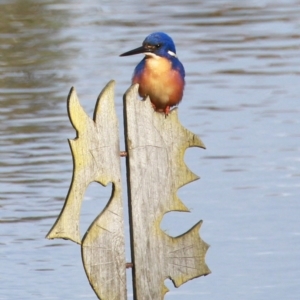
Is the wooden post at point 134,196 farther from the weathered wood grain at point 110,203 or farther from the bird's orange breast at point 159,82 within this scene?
the bird's orange breast at point 159,82

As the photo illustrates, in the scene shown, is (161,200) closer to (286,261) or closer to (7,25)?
(286,261)

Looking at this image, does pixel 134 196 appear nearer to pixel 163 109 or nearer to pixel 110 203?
pixel 110 203

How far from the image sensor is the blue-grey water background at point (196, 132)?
7.03 metres

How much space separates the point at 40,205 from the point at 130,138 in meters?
3.91

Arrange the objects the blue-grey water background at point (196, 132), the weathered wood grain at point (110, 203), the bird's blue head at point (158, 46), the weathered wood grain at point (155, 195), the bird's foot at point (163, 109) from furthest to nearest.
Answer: the blue-grey water background at point (196, 132), the bird's blue head at point (158, 46), the bird's foot at point (163, 109), the weathered wood grain at point (155, 195), the weathered wood grain at point (110, 203)

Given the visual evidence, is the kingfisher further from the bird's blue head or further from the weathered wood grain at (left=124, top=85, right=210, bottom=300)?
the weathered wood grain at (left=124, top=85, right=210, bottom=300)

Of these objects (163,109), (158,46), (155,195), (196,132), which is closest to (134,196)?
(155,195)

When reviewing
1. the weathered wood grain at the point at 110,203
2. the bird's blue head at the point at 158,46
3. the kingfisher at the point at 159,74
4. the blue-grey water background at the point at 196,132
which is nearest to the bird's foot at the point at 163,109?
the kingfisher at the point at 159,74

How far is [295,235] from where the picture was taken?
747 centimetres

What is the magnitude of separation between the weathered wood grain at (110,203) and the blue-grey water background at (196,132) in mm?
2179

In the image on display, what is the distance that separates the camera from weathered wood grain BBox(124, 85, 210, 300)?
4.51 meters

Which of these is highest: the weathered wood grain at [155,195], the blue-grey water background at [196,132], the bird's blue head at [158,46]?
the bird's blue head at [158,46]

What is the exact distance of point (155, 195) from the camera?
15.0ft

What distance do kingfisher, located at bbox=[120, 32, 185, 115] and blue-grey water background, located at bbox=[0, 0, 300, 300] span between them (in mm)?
1910
